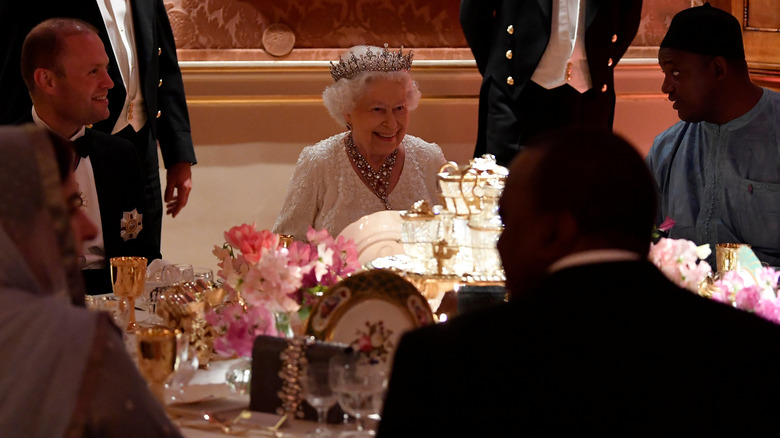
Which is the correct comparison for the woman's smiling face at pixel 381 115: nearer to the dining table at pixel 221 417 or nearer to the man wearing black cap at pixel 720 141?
the man wearing black cap at pixel 720 141

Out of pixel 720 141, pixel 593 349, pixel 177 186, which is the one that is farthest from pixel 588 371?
pixel 177 186

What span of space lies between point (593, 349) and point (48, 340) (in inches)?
29.1

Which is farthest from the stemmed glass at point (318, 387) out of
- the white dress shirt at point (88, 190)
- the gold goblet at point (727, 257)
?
the white dress shirt at point (88, 190)

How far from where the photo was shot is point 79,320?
1437 mm

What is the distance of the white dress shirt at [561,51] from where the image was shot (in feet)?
14.4

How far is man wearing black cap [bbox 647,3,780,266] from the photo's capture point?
3512mm

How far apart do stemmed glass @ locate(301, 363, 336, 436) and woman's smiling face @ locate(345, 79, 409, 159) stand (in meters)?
2.09

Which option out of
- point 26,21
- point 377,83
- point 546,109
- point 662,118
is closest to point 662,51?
point 546,109

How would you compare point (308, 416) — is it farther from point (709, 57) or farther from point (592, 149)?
point (709, 57)


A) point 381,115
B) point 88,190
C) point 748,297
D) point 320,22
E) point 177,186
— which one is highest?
point 320,22

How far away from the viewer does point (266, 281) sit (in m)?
2.27

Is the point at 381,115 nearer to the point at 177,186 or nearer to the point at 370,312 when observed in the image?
the point at 177,186

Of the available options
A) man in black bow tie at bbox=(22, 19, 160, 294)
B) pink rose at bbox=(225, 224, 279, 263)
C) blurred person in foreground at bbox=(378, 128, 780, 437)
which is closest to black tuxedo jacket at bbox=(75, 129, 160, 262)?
man in black bow tie at bbox=(22, 19, 160, 294)

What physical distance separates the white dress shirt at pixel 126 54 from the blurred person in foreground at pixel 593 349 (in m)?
2.99
